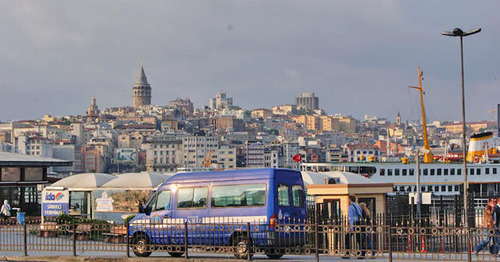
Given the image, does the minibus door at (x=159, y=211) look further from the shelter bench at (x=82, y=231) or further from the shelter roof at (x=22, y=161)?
the shelter roof at (x=22, y=161)

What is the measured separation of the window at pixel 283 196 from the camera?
18938 millimetres

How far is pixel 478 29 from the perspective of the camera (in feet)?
85.0

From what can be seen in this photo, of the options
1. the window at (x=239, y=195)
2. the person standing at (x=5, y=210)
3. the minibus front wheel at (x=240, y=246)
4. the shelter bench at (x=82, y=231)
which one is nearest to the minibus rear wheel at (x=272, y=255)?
the minibus front wheel at (x=240, y=246)

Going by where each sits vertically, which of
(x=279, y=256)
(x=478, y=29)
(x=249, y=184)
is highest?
(x=478, y=29)

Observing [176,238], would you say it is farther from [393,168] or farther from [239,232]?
[393,168]

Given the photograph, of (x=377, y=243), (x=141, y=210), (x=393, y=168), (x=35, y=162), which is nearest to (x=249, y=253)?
(x=377, y=243)

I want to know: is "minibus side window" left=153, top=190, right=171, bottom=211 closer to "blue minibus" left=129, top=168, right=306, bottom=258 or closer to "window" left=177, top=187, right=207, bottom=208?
"blue minibus" left=129, top=168, right=306, bottom=258

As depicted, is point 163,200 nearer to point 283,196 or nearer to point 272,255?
point 283,196

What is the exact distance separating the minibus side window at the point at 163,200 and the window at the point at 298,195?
277cm

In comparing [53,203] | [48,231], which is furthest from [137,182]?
[48,231]

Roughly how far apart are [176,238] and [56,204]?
11.0m

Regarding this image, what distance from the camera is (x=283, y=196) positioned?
62.5ft

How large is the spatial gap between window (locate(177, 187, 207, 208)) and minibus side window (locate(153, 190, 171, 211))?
300 mm

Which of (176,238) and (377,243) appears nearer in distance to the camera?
(377,243)
